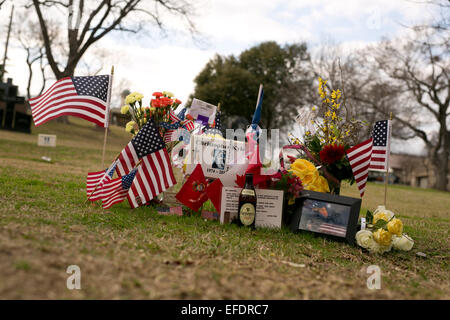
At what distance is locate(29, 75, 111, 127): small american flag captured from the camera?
15.8 feet

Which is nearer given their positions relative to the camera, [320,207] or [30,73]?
[320,207]

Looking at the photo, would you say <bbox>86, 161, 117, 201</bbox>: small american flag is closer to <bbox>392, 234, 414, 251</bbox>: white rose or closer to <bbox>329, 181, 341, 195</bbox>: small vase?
<bbox>329, 181, 341, 195</bbox>: small vase

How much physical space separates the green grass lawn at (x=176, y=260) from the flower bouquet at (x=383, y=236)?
98mm

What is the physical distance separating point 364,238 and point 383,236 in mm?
182

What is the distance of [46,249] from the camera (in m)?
2.38

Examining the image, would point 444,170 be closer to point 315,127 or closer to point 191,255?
point 315,127

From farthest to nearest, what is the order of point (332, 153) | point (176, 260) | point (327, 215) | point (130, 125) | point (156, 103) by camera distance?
point (130, 125) < point (156, 103) < point (332, 153) < point (327, 215) < point (176, 260)

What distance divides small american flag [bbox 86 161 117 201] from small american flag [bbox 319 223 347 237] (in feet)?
8.03

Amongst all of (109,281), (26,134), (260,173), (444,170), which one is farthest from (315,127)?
(444,170)

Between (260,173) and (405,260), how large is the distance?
168 centimetres

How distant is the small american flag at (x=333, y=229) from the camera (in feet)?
13.4

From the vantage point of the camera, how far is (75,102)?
483 cm

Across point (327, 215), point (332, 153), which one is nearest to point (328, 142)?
point (332, 153)

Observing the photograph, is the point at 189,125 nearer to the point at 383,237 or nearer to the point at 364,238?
the point at 364,238
